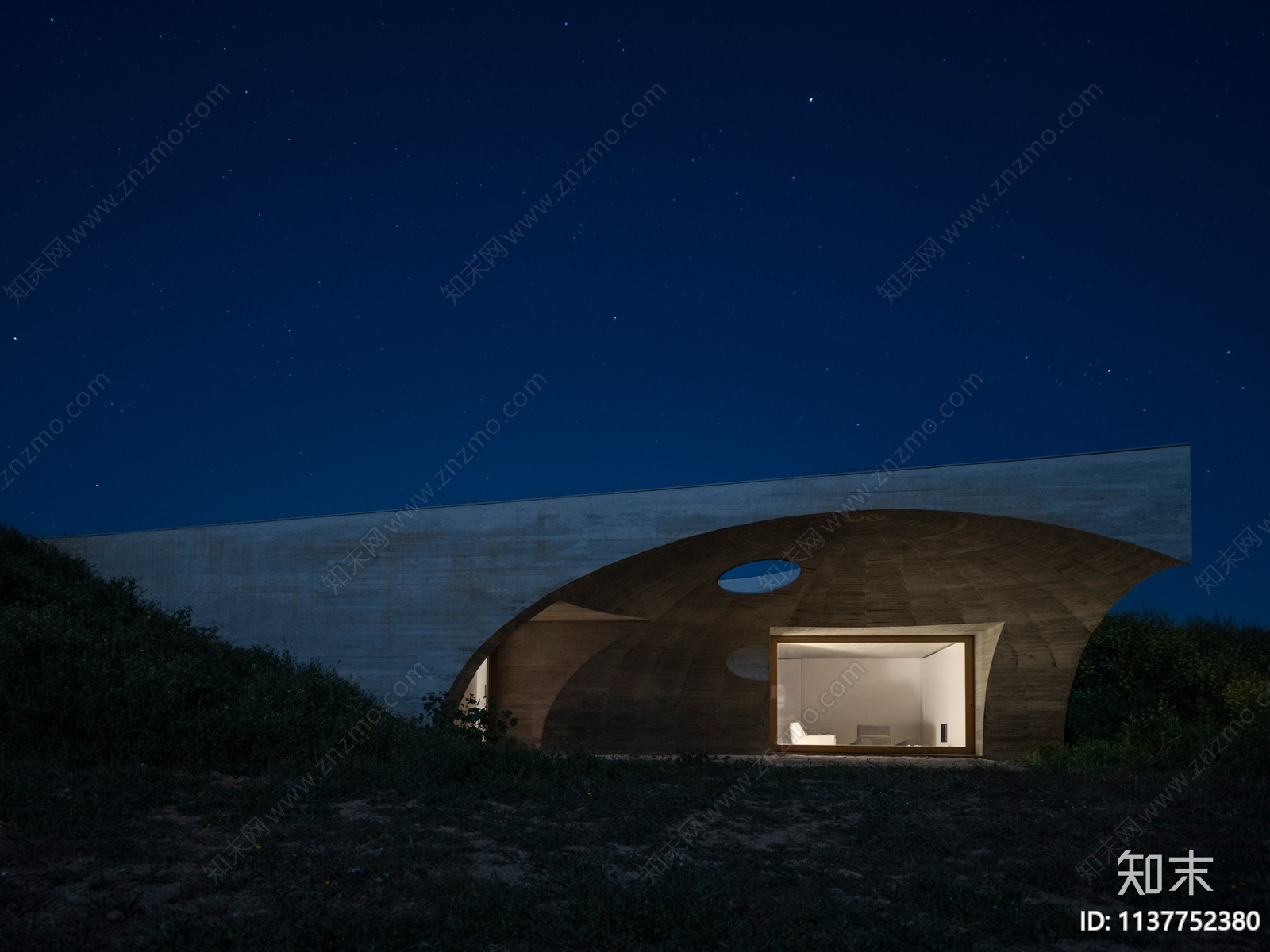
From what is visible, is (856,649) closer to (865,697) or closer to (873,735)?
(873,735)

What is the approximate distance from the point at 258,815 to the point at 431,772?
1.92 m

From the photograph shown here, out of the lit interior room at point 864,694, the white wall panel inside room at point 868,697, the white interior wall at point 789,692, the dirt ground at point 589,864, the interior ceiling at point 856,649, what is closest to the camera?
the dirt ground at point 589,864

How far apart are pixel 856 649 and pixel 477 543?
12.1 m

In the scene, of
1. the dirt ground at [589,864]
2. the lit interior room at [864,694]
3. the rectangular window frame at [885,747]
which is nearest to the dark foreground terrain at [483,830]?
the dirt ground at [589,864]

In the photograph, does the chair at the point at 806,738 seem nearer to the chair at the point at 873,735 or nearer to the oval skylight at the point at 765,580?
the chair at the point at 873,735

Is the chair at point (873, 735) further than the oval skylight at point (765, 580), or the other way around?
the chair at point (873, 735)

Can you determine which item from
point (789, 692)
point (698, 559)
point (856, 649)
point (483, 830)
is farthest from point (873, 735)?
point (483, 830)

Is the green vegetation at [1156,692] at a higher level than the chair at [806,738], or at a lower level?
higher

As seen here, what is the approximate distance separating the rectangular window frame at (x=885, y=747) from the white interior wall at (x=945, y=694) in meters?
0.25

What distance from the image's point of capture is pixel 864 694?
25.6 m

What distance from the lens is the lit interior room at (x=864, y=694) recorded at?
856 inches

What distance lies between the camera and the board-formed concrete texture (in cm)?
1227

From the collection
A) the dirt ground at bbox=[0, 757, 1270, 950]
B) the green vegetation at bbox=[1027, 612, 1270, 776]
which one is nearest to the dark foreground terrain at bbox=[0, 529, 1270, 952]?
the dirt ground at bbox=[0, 757, 1270, 950]

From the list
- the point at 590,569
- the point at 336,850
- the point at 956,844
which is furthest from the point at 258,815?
the point at 590,569
